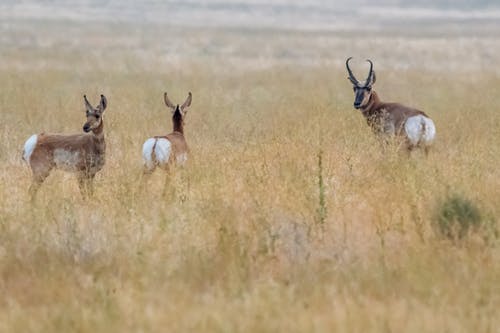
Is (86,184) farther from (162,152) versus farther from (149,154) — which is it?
(162,152)

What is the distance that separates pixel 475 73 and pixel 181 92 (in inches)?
429

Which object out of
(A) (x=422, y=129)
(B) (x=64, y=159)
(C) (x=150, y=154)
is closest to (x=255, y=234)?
(C) (x=150, y=154)

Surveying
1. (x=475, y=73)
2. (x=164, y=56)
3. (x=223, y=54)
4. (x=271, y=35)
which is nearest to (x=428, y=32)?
(x=271, y=35)

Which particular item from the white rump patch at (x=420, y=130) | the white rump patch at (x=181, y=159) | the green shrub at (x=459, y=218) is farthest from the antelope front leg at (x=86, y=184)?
the white rump patch at (x=420, y=130)

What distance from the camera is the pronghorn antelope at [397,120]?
12.4m

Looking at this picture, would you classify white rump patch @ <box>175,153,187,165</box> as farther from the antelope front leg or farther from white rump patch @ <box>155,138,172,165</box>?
the antelope front leg

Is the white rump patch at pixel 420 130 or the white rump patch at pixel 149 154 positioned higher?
the white rump patch at pixel 420 130

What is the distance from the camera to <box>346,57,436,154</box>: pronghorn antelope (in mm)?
12375

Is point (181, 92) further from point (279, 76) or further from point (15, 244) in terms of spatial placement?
point (15, 244)

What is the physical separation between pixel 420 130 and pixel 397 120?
0.53 m

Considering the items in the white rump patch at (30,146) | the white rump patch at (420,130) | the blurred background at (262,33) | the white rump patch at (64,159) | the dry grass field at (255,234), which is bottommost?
the dry grass field at (255,234)

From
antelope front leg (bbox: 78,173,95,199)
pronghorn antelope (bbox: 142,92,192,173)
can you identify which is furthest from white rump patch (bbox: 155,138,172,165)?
antelope front leg (bbox: 78,173,95,199)

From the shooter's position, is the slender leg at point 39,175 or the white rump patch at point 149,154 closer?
the slender leg at point 39,175

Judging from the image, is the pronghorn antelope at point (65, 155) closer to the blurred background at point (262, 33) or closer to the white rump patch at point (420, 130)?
the white rump patch at point (420, 130)
